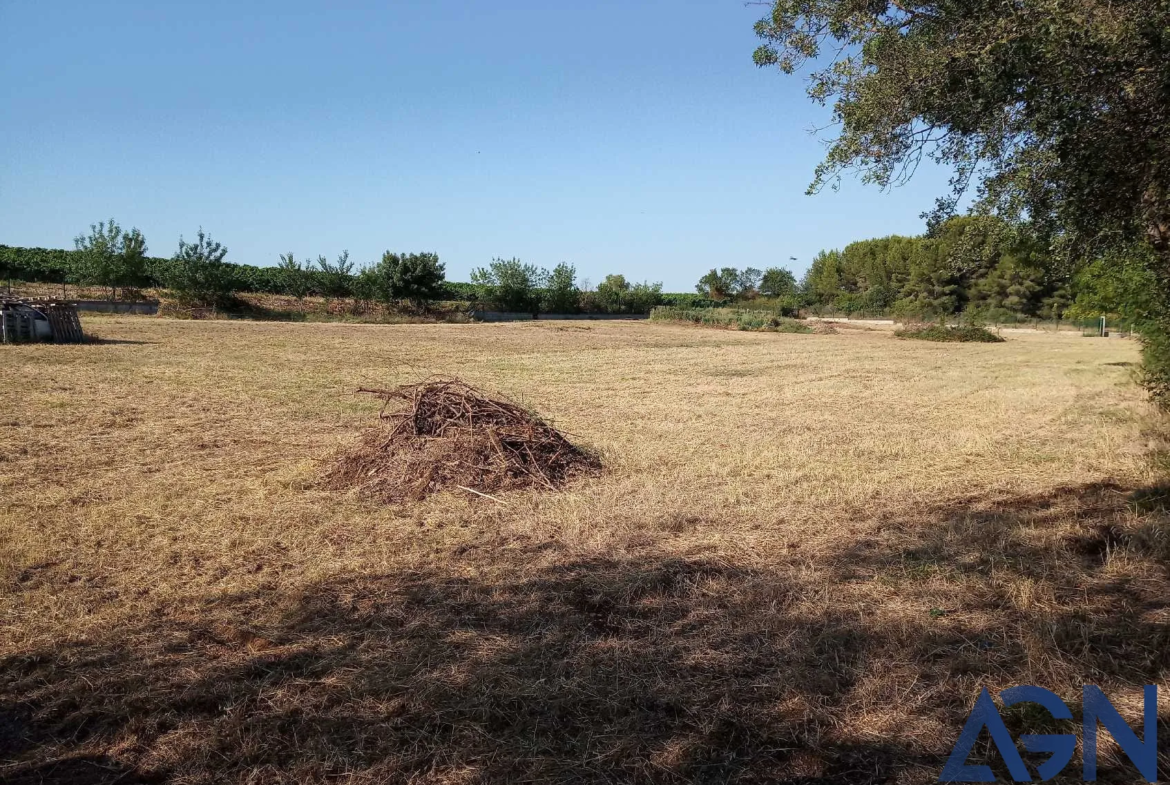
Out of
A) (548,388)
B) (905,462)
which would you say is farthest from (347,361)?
(905,462)

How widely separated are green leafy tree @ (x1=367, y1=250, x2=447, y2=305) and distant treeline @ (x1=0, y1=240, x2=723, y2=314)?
0.29ft

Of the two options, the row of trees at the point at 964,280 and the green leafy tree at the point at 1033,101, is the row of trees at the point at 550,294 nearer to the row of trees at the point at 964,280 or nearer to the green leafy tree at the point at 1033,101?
the row of trees at the point at 964,280

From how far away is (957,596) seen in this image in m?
4.79

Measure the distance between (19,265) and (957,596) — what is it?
7499 centimetres

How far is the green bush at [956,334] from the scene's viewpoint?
43.2 metres

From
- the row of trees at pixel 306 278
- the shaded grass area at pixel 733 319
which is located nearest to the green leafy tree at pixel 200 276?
the row of trees at pixel 306 278

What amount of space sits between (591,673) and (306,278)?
6581 centimetres

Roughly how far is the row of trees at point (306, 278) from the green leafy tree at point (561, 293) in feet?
0.35

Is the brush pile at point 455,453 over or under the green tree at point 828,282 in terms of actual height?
under

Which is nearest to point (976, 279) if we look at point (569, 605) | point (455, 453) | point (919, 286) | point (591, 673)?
point (919, 286)

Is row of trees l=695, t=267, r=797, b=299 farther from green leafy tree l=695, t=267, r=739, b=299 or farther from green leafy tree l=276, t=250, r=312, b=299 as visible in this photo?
green leafy tree l=276, t=250, r=312, b=299

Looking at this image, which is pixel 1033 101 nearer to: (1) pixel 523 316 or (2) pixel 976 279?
(1) pixel 523 316

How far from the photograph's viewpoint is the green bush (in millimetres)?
43219

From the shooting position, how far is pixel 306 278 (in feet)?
208
